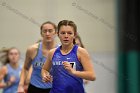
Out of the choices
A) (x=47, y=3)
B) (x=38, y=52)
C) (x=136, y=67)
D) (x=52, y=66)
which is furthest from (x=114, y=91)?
(x=52, y=66)

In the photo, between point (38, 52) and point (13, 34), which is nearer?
point (38, 52)

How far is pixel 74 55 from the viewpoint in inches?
151

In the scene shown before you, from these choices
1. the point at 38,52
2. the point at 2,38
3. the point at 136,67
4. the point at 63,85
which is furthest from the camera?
the point at 2,38

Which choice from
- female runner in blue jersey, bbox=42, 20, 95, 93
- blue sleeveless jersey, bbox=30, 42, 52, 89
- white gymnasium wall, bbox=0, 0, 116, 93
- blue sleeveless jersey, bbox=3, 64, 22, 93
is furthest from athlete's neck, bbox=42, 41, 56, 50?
white gymnasium wall, bbox=0, 0, 116, 93

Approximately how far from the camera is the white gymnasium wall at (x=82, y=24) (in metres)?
8.28

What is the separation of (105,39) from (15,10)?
182cm

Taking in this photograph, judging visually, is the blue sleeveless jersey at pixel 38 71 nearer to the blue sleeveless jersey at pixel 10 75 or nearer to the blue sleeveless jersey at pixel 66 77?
the blue sleeveless jersey at pixel 66 77

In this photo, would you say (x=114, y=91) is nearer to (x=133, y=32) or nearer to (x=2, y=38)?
(x=133, y=32)

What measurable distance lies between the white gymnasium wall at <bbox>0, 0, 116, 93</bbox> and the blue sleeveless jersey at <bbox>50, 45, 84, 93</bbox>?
4.39m

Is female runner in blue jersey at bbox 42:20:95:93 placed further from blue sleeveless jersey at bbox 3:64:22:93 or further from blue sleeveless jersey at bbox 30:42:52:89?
blue sleeveless jersey at bbox 3:64:22:93

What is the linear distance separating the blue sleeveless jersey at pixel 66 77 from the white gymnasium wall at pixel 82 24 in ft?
14.4

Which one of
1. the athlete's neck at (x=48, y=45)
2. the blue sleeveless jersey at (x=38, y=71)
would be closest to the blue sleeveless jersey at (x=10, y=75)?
the blue sleeveless jersey at (x=38, y=71)

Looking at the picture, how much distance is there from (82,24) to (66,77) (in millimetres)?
4599

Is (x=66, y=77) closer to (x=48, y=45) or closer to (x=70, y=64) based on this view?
(x=70, y=64)
